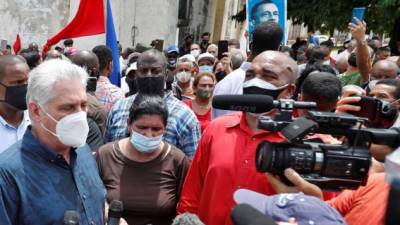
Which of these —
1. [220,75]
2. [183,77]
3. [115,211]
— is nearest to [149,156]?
[115,211]

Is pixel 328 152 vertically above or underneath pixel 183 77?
above

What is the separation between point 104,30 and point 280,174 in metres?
4.70

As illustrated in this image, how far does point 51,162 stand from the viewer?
240cm

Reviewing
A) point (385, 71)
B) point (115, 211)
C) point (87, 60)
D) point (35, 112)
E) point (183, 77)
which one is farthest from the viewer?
point (183, 77)

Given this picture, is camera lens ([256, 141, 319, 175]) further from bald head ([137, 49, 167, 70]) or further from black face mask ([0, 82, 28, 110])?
bald head ([137, 49, 167, 70])

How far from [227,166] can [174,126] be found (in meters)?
1.29

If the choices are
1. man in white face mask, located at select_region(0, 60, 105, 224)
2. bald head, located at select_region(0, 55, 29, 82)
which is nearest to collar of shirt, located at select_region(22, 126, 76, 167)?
man in white face mask, located at select_region(0, 60, 105, 224)

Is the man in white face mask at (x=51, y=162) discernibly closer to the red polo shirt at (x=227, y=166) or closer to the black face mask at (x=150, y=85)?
the red polo shirt at (x=227, y=166)

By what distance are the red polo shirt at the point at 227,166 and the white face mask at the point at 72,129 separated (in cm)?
65

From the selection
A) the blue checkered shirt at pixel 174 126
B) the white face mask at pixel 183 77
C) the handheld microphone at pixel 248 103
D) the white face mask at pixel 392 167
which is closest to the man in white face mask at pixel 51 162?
the handheld microphone at pixel 248 103

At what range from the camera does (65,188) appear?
7.91ft

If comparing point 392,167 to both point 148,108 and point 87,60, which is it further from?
point 87,60

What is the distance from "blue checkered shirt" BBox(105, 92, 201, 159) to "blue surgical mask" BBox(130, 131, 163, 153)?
1.80 feet

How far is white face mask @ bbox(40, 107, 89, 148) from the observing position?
2467mm
